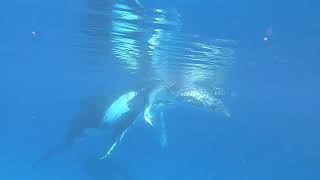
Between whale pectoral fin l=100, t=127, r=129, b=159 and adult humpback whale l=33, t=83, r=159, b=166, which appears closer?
whale pectoral fin l=100, t=127, r=129, b=159

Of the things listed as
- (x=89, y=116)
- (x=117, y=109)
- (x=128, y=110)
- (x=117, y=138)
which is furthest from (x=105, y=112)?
(x=117, y=138)

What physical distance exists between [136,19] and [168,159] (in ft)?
Answer: 209

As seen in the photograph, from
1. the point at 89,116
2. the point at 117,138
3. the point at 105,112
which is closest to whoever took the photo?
the point at 117,138

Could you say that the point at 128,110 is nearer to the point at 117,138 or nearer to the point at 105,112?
the point at 105,112

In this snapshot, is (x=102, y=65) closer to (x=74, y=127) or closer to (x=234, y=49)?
(x=74, y=127)

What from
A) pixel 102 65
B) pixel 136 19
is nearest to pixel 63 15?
pixel 136 19

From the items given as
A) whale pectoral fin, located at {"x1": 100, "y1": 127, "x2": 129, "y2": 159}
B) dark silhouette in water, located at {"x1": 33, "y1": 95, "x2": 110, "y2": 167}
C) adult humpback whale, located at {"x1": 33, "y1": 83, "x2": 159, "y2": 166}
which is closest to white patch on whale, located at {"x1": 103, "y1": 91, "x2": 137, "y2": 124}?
Result: adult humpback whale, located at {"x1": 33, "y1": 83, "x2": 159, "y2": 166}

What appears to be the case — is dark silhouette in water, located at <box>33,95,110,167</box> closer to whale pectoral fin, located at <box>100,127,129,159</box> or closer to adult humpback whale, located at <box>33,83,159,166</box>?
adult humpback whale, located at <box>33,83,159,166</box>

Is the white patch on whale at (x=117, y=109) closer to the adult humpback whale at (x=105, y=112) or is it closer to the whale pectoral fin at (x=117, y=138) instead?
the adult humpback whale at (x=105, y=112)

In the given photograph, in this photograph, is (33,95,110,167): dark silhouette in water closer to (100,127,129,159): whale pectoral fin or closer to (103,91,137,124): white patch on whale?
(103,91,137,124): white patch on whale

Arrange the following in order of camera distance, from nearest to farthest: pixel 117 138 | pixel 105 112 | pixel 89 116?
pixel 117 138
pixel 89 116
pixel 105 112

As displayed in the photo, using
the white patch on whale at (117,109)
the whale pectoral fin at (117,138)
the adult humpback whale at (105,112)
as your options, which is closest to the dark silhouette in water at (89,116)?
the adult humpback whale at (105,112)

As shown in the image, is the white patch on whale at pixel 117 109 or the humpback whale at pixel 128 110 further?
the white patch on whale at pixel 117 109

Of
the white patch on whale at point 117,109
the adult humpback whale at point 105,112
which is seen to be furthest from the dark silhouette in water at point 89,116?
the white patch on whale at point 117,109
